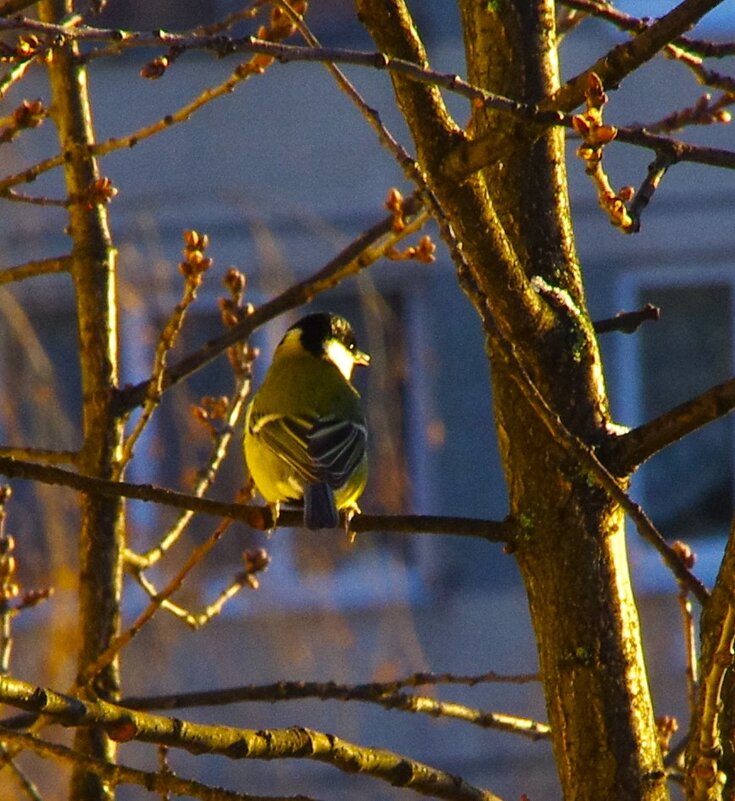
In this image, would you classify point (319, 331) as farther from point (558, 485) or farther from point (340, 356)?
point (558, 485)

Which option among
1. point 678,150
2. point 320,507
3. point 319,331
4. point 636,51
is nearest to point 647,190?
point 678,150

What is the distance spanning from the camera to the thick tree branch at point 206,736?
130cm

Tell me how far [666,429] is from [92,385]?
1.07m

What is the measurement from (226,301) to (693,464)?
17.7 feet

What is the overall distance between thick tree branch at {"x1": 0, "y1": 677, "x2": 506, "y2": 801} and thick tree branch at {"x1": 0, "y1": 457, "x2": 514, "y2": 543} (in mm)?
252

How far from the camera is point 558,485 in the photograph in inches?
62.8

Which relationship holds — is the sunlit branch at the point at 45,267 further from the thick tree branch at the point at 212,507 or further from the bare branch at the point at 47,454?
the thick tree branch at the point at 212,507

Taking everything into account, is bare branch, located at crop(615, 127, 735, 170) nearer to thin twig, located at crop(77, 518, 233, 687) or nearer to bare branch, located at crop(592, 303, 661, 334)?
bare branch, located at crop(592, 303, 661, 334)

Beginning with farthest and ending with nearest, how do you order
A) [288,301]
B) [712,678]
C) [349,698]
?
[288,301] < [349,698] < [712,678]

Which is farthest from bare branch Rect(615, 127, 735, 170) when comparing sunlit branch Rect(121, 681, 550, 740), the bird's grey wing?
the bird's grey wing

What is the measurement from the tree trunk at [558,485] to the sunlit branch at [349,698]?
0.50 metres

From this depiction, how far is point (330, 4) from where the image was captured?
7066 mm

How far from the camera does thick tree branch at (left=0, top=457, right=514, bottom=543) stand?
1583 mm

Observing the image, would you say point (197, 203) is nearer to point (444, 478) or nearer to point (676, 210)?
point (444, 478)
